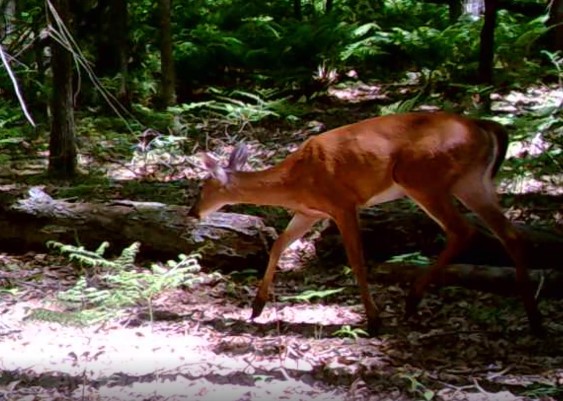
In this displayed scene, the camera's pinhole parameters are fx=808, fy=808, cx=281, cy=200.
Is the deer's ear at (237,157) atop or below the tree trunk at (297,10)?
below

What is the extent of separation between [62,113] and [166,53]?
2688 millimetres

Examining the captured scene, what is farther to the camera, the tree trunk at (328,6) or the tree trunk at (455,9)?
the tree trunk at (328,6)

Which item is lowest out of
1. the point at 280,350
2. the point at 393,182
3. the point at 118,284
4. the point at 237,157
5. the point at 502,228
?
the point at 280,350

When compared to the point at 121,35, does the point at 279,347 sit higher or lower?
lower

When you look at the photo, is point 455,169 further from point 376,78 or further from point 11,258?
point 376,78

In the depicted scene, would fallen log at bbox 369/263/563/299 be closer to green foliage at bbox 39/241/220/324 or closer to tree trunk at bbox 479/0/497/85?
green foliage at bbox 39/241/220/324

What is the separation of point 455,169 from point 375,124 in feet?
2.35

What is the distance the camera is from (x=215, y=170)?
627cm

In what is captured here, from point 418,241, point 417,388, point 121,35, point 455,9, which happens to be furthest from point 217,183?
point 455,9

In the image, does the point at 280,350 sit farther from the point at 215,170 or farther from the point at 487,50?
the point at 487,50

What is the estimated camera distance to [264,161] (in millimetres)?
10469

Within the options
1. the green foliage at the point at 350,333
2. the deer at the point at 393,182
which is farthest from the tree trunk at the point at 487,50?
the green foliage at the point at 350,333

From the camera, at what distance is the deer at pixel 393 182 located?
5.80m

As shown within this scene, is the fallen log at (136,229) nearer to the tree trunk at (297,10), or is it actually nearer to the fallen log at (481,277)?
the fallen log at (481,277)
